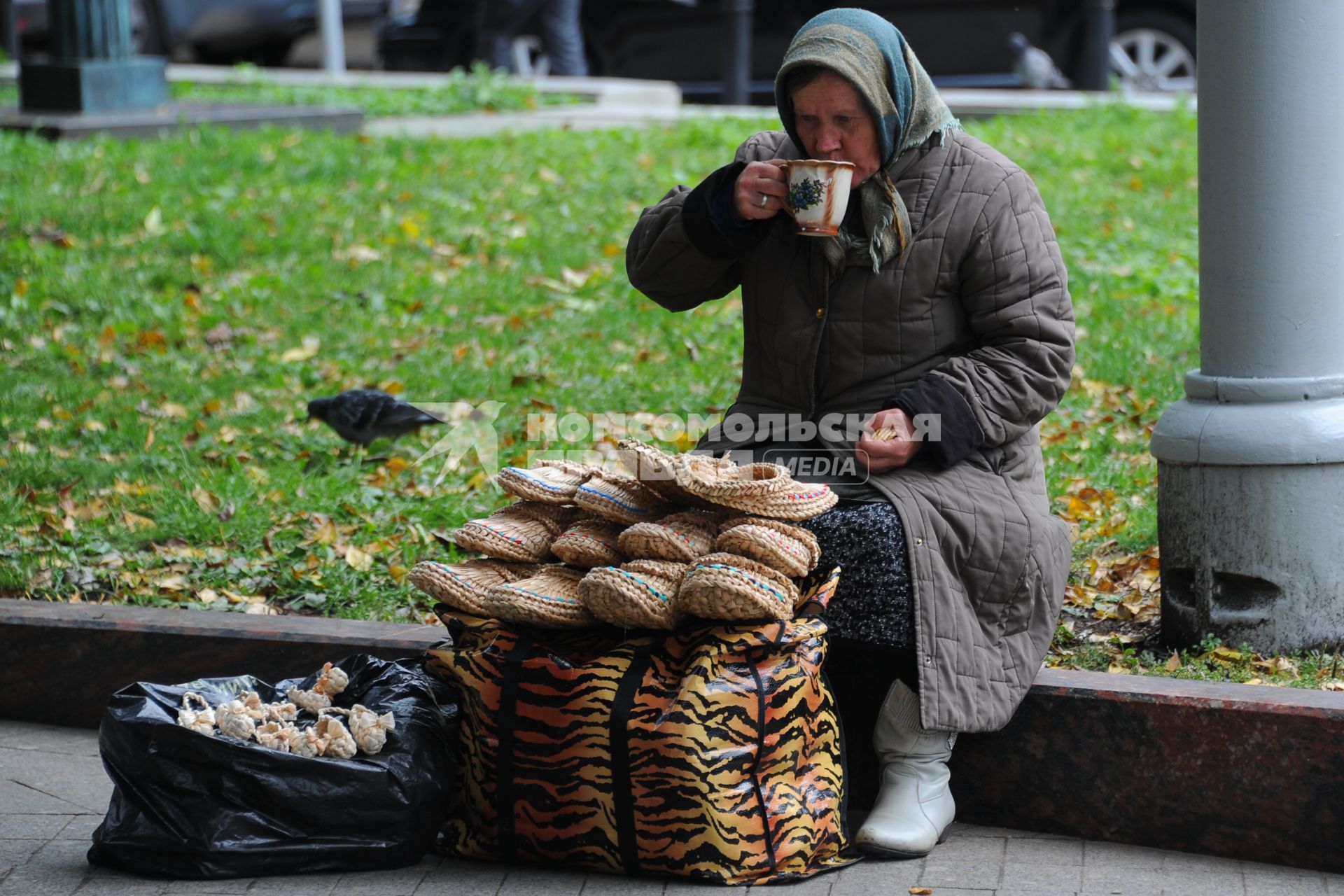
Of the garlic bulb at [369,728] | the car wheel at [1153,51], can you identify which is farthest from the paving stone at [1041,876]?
the car wheel at [1153,51]

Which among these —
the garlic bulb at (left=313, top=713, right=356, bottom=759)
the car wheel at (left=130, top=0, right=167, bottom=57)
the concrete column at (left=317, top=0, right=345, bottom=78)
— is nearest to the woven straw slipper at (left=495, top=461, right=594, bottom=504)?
the garlic bulb at (left=313, top=713, right=356, bottom=759)

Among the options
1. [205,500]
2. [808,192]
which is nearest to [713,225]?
[808,192]

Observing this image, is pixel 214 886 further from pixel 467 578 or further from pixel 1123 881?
pixel 1123 881

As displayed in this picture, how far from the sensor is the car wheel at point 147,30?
16.0 metres

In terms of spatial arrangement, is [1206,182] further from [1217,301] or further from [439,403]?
[439,403]

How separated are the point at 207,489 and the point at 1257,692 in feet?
10.3

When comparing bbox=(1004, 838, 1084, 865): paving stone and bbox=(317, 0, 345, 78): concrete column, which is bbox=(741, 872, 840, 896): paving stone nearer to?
bbox=(1004, 838, 1084, 865): paving stone

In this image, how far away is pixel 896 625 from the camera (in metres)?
3.11

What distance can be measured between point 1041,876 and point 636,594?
97 cm

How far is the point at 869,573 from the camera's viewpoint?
312 cm

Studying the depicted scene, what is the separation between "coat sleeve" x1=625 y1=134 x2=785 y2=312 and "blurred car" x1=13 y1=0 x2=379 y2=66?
13.5m

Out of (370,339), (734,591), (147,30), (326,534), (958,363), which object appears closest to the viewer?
(734,591)

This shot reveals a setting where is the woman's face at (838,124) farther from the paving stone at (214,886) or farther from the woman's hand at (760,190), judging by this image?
the paving stone at (214,886)

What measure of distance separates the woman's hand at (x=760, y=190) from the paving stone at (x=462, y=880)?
1414 millimetres
